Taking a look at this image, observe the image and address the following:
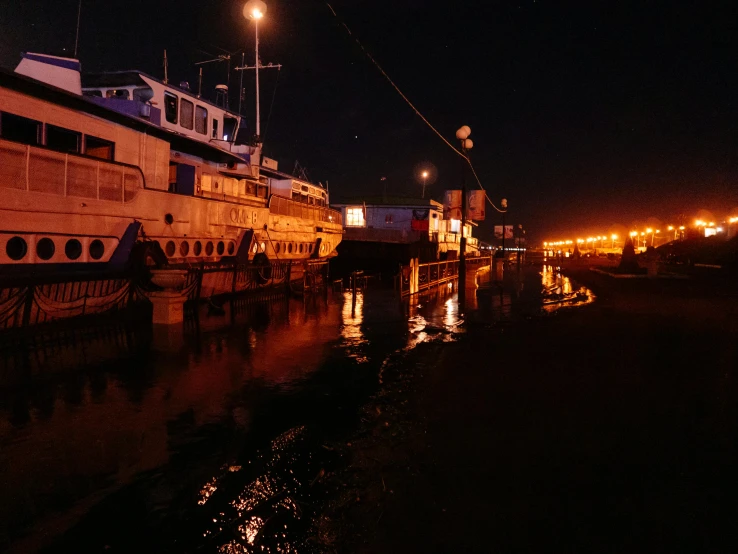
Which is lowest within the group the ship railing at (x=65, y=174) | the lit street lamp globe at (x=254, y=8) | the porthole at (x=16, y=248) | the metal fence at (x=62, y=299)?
the metal fence at (x=62, y=299)

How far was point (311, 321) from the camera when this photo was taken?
14445 mm

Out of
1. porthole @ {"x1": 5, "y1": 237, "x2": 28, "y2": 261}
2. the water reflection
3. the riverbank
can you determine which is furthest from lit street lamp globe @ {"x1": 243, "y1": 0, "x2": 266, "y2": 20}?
the riverbank

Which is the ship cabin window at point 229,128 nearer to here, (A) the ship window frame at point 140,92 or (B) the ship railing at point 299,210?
(B) the ship railing at point 299,210

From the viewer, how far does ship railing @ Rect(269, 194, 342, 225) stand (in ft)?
78.7

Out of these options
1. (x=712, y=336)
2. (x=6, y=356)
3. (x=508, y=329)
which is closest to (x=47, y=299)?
(x=6, y=356)

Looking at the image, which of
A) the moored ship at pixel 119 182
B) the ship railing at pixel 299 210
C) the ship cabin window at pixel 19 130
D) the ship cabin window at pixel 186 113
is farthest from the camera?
the ship railing at pixel 299 210

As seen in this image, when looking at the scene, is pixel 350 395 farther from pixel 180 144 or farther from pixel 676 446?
pixel 180 144

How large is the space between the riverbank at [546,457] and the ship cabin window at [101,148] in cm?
1158

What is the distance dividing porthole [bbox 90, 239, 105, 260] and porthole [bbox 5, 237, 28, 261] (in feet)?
6.16

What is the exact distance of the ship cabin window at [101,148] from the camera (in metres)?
14.5

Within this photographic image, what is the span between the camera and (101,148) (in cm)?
1476

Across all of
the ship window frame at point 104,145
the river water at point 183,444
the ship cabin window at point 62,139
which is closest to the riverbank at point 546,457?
the river water at point 183,444

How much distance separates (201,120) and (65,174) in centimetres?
1241

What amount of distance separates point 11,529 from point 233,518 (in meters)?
1.69
